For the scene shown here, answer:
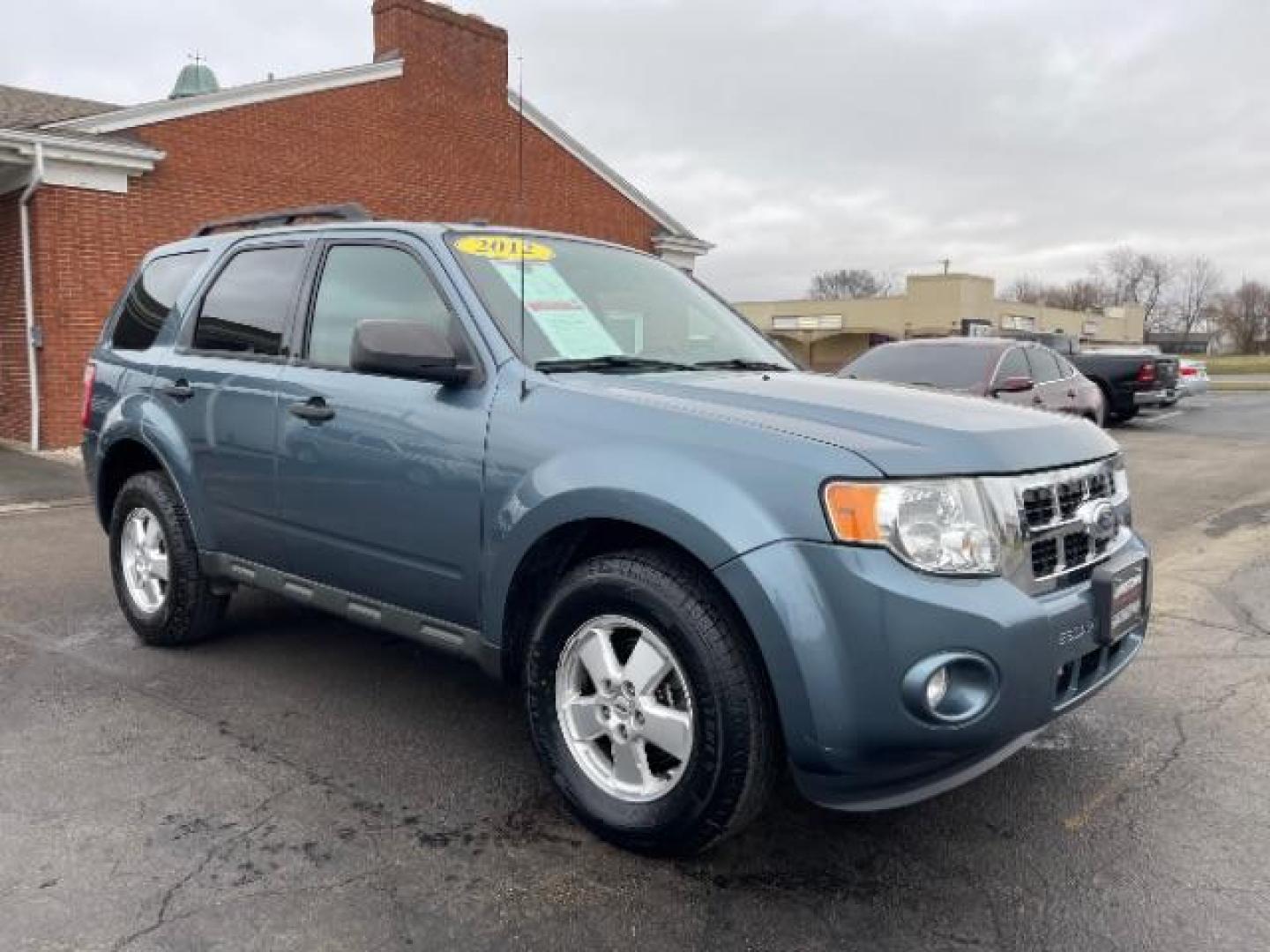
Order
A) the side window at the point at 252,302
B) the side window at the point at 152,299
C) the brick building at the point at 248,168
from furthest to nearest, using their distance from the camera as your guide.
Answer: the brick building at the point at 248,168 → the side window at the point at 152,299 → the side window at the point at 252,302

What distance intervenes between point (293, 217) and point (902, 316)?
49.4 m

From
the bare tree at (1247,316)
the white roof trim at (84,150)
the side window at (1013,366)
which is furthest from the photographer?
the bare tree at (1247,316)

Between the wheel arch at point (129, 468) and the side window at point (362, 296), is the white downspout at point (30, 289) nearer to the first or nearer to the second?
the wheel arch at point (129, 468)

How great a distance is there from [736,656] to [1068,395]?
35.5ft

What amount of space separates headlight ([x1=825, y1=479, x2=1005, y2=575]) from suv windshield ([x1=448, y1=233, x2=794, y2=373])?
3.83ft

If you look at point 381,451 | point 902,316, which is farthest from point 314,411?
point 902,316

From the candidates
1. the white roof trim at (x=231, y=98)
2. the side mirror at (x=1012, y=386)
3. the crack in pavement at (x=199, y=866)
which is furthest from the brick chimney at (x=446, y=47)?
the crack in pavement at (x=199, y=866)

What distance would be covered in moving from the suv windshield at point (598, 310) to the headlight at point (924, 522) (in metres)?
1.17

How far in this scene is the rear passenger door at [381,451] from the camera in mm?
3260

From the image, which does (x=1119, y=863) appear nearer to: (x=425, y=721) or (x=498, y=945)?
(x=498, y=945)

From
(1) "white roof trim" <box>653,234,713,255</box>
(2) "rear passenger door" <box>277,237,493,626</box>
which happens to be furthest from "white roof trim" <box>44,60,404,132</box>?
(2) "rear passenger door" <box>277,237,493,626</box>

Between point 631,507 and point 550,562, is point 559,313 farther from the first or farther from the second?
point 631,507

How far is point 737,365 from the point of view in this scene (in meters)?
3.86

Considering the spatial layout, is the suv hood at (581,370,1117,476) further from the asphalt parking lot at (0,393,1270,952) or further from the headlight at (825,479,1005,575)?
the asphalt parking lot at (0,393,1270,952)
